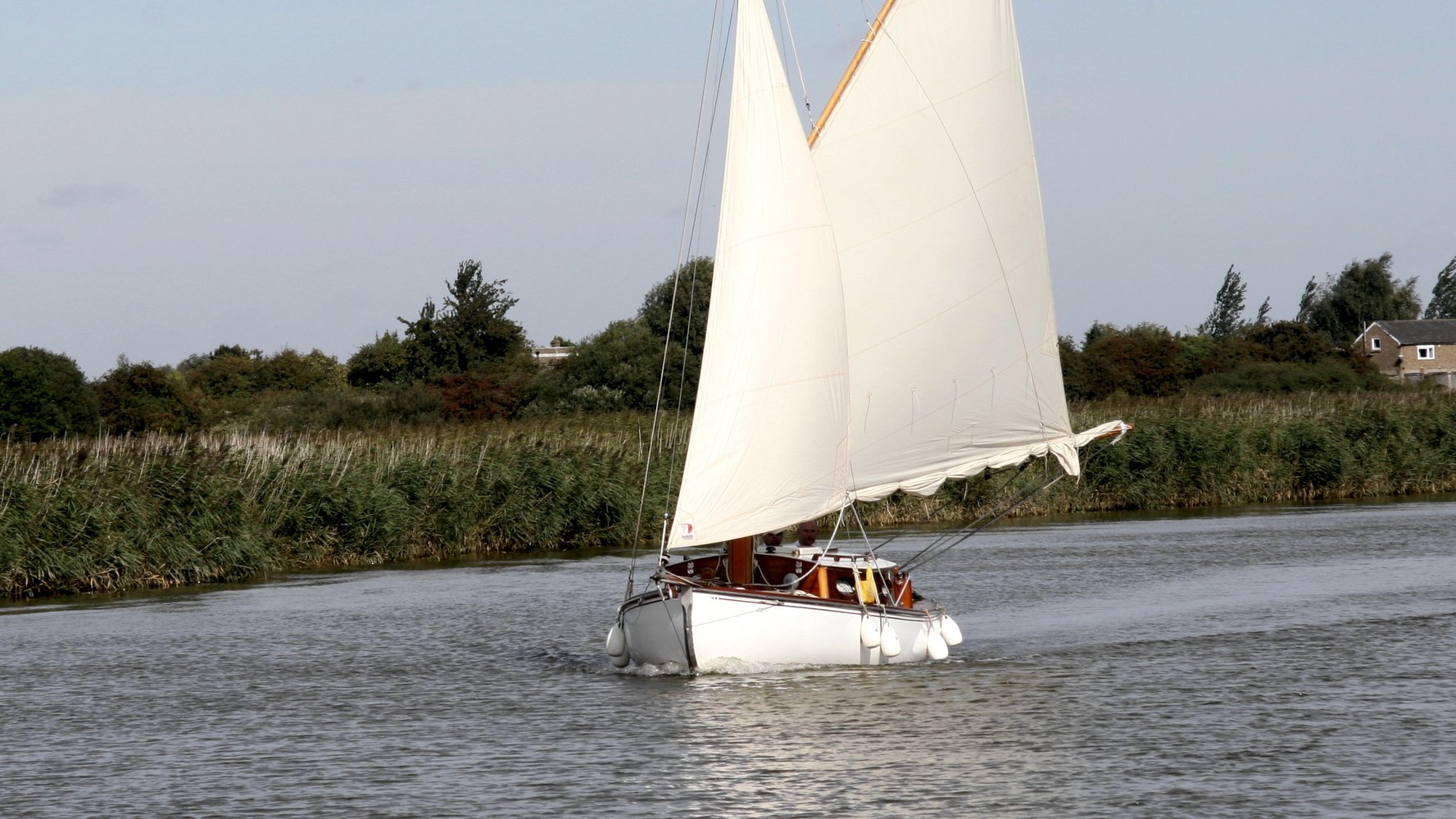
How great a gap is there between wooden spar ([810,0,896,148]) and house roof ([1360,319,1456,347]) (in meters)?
133

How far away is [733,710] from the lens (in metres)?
19.6

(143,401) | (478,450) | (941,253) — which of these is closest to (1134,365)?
(143,401)

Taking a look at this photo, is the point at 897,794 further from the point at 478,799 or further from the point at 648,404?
the point at 648,404

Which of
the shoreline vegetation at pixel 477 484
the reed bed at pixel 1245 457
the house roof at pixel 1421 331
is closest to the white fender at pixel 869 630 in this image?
the shoreline vegetation at pixel 477 484

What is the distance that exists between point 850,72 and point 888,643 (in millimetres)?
8584

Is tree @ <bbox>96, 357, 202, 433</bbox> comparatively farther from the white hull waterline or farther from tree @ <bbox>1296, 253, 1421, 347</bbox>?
tree @ <bbox>1296, 253, 1421, 347</bbox>

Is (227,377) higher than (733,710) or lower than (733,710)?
higher

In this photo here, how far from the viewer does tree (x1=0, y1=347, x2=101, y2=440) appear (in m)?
63.6

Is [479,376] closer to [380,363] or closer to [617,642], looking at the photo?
[380,363]

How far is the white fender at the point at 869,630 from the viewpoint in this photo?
2159 cm

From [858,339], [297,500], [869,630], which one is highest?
[858,339]

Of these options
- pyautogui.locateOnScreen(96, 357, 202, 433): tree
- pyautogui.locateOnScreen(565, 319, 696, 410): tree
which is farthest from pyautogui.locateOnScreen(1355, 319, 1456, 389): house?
pyautogui.locateOnScreen(96, 357, 202, 433): tree

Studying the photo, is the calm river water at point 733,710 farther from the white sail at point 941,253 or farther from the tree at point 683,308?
the tree at point 683,308

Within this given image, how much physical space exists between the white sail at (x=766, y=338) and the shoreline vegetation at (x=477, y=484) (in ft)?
30.9
